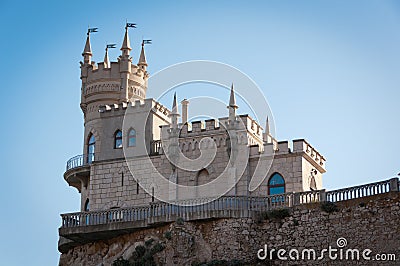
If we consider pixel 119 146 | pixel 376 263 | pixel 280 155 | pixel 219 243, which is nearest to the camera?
pixel 376 263

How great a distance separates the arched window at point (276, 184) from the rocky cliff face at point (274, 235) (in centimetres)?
350

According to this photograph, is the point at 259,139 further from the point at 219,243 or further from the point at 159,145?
the point at 219,243

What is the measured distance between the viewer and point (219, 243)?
42.5 m

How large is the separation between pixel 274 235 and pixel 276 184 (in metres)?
4.51

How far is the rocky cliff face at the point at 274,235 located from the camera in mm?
39281

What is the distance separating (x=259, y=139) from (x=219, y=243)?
8.17 metres

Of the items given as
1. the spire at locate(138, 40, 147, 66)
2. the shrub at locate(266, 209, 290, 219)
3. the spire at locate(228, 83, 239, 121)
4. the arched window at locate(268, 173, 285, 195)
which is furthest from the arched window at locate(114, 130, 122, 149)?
the shrub at locate(266, 209, 290, 219)

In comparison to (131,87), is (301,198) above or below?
below

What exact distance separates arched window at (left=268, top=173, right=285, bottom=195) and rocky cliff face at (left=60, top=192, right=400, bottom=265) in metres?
3.50

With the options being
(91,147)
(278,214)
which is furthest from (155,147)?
(278,214)

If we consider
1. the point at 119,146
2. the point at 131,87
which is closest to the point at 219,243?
the point at 119,146

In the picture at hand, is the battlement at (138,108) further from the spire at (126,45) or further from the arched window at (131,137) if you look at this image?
the spire at (126,45)

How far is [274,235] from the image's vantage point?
42.2 meters

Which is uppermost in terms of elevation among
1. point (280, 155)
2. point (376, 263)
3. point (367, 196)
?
point (280, 155)
